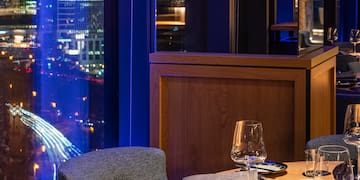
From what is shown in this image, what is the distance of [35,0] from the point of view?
13.2ft

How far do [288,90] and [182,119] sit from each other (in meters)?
0.65

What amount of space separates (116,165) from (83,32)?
72.8 inches

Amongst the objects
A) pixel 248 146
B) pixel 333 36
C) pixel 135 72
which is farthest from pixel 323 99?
pixel 333 36

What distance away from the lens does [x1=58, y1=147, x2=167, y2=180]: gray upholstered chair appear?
2559 millimetres

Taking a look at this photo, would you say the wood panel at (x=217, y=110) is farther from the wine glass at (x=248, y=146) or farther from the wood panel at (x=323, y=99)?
the wine glass at (x=248, y=146)

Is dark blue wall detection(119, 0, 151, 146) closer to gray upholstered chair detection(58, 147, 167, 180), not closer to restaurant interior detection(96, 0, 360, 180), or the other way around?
restaurant interior detection(96, 0, 360, 180)

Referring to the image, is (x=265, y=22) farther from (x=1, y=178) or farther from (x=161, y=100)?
(x=1, y=178)

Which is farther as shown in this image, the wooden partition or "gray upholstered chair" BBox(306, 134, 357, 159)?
the wooden partition

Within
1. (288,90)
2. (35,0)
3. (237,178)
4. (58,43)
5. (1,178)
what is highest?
(35,0)

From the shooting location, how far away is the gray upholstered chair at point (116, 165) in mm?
2559

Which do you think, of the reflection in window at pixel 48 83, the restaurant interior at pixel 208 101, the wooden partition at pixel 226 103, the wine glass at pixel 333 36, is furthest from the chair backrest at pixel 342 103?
the wine glass at pixel 333 36

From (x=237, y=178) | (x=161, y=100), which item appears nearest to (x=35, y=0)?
(x=161, y=100)

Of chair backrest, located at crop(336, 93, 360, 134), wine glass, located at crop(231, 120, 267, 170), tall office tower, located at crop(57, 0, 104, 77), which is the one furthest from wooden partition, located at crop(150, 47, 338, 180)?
wine glass, located at crop(231, 120, 267, 170)

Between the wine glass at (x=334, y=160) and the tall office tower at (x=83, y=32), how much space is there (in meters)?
2.24
